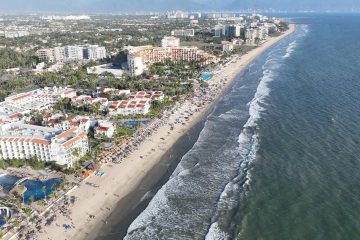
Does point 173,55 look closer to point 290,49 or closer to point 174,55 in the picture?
point 174,55

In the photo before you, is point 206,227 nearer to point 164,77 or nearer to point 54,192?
point 54,192

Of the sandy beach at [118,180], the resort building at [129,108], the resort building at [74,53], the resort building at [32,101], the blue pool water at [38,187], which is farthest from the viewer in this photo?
the resort building at [74,53]

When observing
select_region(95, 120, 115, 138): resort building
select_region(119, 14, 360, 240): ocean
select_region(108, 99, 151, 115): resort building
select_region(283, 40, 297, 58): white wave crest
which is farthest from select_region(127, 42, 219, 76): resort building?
select_region(95, 120, 115, 138): resort building

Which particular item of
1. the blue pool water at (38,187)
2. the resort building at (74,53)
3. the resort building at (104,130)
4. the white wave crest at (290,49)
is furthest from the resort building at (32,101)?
the white wave crest at (290,49)

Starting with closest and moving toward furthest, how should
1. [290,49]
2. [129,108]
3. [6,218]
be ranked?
[6,218] → [129,108] → [290,49]

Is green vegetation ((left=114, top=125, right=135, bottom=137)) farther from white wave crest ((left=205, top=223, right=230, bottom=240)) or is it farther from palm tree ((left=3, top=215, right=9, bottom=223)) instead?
white wave crest ((left=205, top=223, right=230, bottom=240))

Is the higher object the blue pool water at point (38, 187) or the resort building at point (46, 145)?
the resort building at point (46, 145)

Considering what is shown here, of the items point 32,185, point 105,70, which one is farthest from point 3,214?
point 105,70

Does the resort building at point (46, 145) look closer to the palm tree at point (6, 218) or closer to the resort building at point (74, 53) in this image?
the palm tree at point (6, 218)
